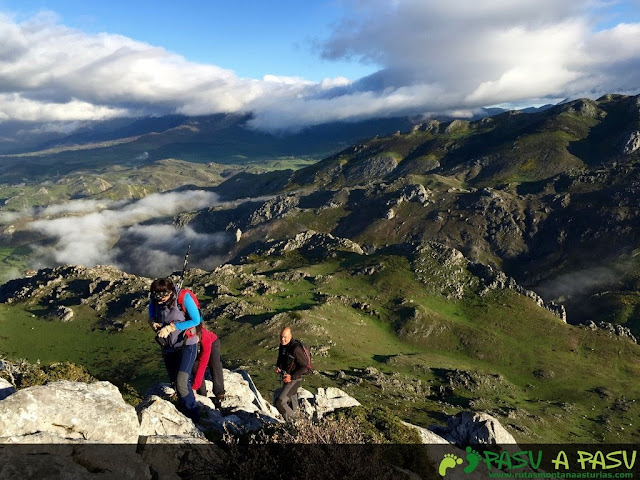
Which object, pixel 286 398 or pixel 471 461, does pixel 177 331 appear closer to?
pixel 286 398

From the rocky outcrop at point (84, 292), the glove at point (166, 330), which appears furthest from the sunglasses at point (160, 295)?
the rocky outcrop at point (84, 292)

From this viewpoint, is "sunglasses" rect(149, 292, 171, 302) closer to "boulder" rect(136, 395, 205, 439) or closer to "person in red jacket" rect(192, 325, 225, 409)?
"person in red jacket" rect(192, 325, 225, 409)

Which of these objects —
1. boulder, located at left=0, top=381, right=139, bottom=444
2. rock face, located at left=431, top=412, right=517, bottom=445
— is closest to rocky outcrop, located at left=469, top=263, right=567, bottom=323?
rock face, located at left=431, top=412, right=517, bottom=445

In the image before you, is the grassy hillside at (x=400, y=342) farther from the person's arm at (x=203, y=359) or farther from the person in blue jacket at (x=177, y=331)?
the person in blue jacket at (x=177, y=331)

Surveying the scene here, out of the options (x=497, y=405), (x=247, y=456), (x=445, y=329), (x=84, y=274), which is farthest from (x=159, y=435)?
(x=84, y=274)

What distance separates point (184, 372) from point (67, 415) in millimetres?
4712

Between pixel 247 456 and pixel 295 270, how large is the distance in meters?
167

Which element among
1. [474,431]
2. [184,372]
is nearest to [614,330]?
[474,431]

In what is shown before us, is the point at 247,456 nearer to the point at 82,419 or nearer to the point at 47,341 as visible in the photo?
the point at 82,419

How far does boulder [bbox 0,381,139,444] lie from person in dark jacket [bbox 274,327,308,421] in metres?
7.57

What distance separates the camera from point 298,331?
127 m

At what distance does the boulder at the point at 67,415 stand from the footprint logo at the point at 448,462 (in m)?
13.7

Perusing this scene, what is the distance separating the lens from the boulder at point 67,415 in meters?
13.5

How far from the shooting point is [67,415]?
573 inches
